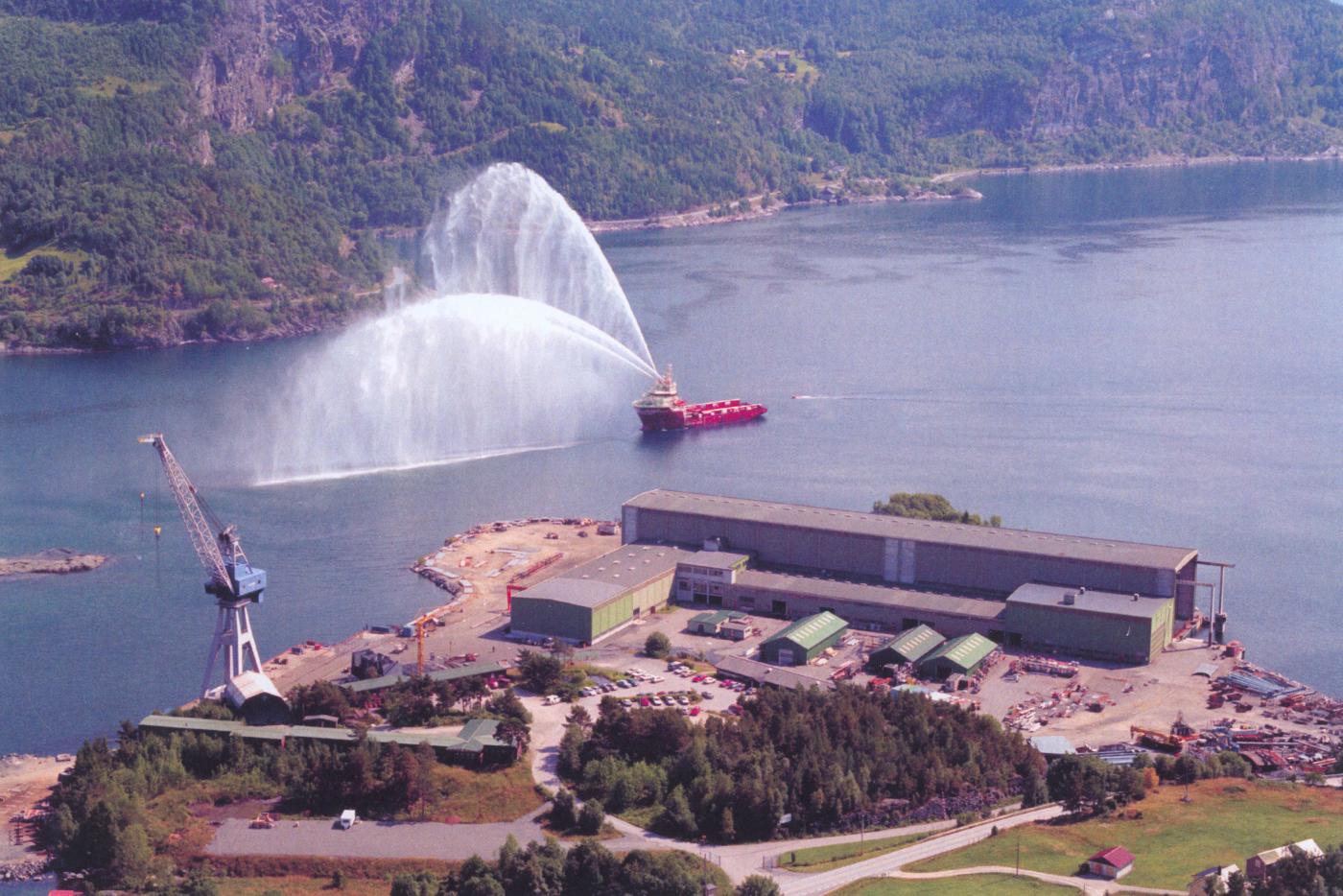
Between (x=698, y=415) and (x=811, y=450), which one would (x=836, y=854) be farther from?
(x=698, y=415)

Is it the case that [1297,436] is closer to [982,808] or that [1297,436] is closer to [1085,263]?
[982,808]

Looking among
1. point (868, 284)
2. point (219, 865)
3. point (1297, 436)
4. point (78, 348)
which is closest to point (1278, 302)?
point (868, 284)

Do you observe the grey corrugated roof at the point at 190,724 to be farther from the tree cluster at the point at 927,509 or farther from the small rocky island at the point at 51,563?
the tree cluster at the point at 927,509

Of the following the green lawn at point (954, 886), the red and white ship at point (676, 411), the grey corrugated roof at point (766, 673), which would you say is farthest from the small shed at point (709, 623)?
the red and white ship at point (676, 411)

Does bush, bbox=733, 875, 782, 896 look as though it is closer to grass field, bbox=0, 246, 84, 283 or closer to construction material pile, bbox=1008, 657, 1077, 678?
construction material pile, bbox=1008, 657, 1077, 678

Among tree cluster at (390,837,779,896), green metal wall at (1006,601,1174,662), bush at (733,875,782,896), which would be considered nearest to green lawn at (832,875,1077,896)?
bush at (733,875,782,896)

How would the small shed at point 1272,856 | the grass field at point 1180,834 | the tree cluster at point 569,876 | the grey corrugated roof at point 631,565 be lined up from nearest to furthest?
the small shed at point 1272,856 < the tree cluster at point 569,876 < the grass field at point 1180,834 < the grey corrugated roof at point 631,565

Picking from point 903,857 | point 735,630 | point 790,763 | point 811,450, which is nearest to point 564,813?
point 790,763

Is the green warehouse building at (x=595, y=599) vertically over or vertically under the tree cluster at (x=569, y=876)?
over
